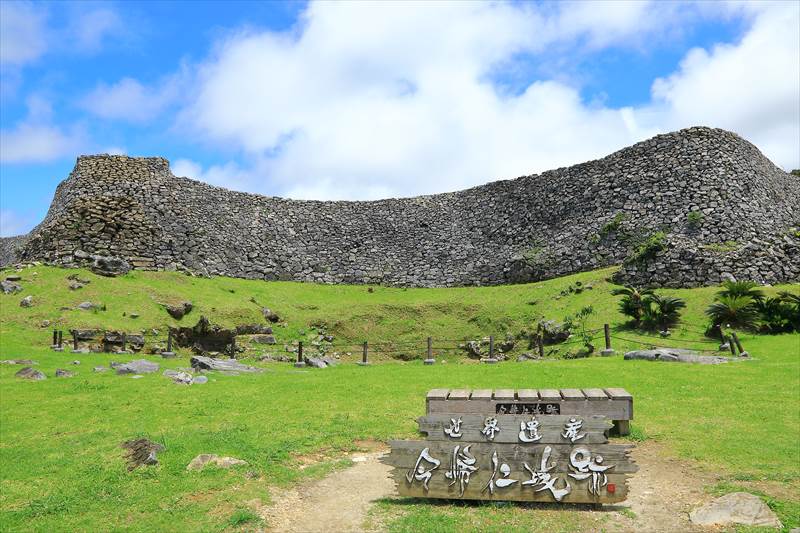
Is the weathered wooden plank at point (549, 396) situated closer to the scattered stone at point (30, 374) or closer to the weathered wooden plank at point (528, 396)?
the weathered wooden plank at point (528, 396)

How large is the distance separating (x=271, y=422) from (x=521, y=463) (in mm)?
5849

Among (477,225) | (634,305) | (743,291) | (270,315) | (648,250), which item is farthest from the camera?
(477,225)

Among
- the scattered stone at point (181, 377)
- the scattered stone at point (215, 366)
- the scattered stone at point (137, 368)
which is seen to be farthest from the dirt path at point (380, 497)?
the scattered stone at point (137, 368)

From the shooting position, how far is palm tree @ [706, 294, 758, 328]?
70.5 feet

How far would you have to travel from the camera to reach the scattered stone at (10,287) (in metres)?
26.1

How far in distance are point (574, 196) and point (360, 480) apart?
32363 mm

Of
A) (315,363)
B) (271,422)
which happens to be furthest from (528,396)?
(315,363)

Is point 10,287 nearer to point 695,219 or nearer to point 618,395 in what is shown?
point 618,395

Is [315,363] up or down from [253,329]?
down

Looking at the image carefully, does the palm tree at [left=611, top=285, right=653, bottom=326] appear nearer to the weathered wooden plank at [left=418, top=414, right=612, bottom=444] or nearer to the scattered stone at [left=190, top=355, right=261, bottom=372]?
the scattered stone at [left=190, top=355, right=261, bottom=372]

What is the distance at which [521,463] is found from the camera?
22.0 feet

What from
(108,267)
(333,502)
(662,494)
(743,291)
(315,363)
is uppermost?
(108,267)

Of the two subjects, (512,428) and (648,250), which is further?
(648,250)

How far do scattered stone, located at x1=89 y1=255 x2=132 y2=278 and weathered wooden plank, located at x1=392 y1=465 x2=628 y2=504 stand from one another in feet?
93.7
